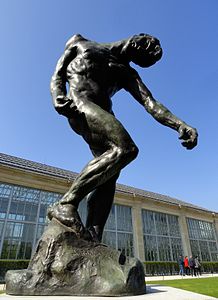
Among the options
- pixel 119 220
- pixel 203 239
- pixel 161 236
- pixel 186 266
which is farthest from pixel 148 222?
pixel 203 239

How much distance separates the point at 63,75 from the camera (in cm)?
307

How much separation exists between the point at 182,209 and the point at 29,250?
21.0 meters

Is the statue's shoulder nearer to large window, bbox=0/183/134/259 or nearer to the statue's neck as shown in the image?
the statue's neck

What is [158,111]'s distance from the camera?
2.82m

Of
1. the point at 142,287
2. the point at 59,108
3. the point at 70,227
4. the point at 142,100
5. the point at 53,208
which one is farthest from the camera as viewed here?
the point at 142,100

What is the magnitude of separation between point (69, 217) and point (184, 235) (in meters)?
34.7

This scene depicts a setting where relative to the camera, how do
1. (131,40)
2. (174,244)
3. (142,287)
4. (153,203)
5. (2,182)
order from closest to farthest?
(142,287), (131,40), (2,182), (153,203), (174,244)

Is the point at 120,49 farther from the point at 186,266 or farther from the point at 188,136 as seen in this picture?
the point at 186,266

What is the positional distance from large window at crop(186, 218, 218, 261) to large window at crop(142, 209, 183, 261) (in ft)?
9.84

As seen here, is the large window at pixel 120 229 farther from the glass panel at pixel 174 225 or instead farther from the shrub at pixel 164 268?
the glass panel at pixel 174 225

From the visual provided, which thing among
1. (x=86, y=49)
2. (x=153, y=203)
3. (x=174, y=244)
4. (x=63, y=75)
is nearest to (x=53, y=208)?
(x=63, y=75)

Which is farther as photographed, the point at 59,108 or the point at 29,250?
the point at 29,250

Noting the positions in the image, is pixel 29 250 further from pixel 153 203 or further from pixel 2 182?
pixel 153 203

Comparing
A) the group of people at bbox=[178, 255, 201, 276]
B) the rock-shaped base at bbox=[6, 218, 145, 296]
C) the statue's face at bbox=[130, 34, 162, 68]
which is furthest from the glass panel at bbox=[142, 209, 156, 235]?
the rock-shaped base at bbox=[6, 218, 145, 296]
